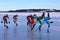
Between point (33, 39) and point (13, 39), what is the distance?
46cm

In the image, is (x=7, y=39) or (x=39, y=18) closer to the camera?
(x=7, y=39)

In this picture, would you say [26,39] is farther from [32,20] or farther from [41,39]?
[32,20]

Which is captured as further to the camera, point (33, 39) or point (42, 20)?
point (42, 20)

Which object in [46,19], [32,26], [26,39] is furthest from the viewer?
[32,26]

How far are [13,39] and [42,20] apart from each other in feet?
6.62

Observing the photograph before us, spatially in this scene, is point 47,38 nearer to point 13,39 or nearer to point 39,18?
point 13,39

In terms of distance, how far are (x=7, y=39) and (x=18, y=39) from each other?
251 millimetres

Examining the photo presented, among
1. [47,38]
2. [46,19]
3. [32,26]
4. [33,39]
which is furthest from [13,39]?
[32,26]

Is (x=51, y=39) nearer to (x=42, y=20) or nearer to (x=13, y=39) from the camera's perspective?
(x=13, y=39)

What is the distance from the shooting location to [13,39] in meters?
4.88

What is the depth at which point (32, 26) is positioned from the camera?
7.21 m

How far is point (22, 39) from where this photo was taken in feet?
16.0

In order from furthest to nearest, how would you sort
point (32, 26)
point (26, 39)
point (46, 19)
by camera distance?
1. point (32, 26)
2. point (46, 19)
3. point (26, 39)

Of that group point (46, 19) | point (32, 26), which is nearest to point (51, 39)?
point (46, 19)
